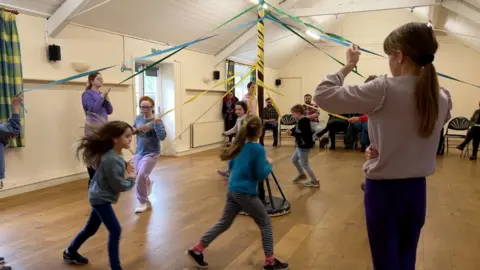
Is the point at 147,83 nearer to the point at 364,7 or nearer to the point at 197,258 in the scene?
the point at 364,7

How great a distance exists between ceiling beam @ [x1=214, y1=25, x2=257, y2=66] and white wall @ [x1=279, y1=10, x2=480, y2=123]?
4142mm

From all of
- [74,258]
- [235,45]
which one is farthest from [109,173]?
[235,45]

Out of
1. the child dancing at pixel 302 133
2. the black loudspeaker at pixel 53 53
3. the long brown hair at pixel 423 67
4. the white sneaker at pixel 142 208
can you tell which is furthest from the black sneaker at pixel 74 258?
the black loudspeaker at pixel 53 53

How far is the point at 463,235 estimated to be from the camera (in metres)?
3.33

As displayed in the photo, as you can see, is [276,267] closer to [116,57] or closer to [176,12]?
[116,57]

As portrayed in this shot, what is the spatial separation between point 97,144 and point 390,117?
187 cm

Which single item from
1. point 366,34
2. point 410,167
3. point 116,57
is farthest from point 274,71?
point 410,167

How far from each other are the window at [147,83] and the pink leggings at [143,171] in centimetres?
353

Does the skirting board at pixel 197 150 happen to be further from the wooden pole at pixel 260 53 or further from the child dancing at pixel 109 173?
the child dancing at pixel 109 173

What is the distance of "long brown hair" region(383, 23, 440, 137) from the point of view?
123 centimetres

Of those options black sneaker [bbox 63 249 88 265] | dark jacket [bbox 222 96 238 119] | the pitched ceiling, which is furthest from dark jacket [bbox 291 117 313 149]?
dark jacket [bbox 222 96 238 119]

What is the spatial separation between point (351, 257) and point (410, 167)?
178cm

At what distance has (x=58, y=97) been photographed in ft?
17.4

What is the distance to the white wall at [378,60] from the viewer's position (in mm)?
11133
